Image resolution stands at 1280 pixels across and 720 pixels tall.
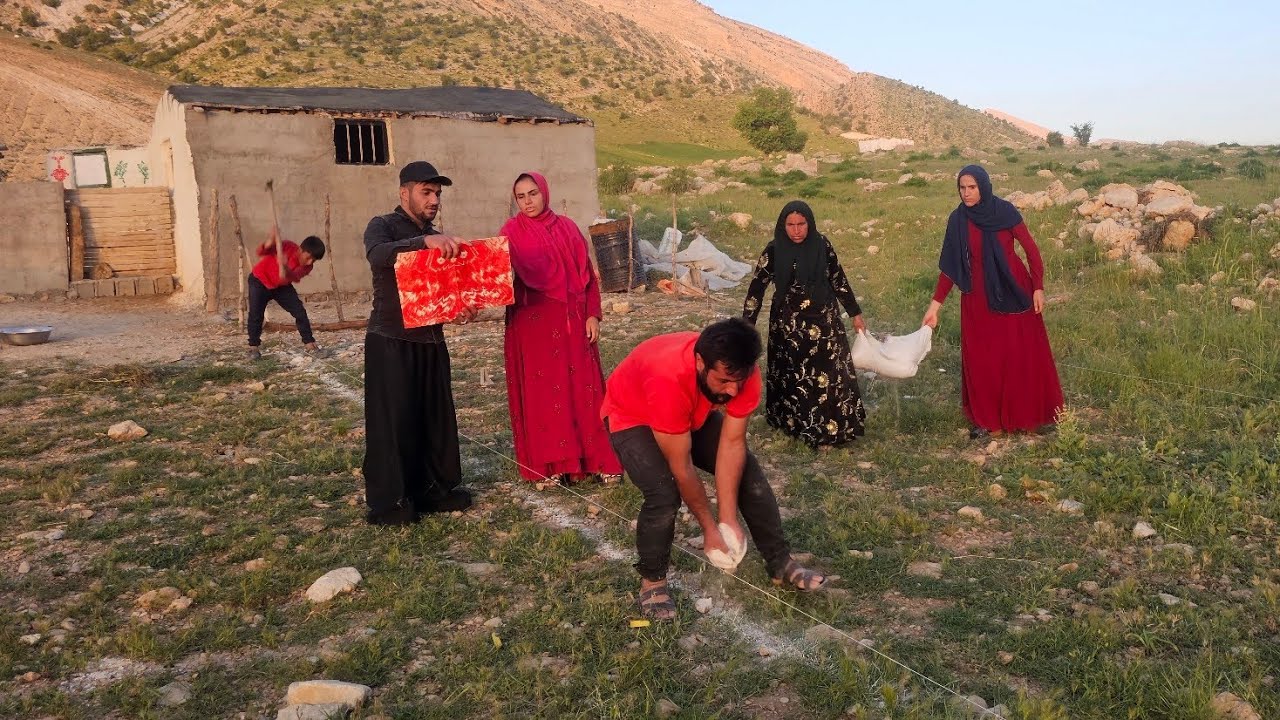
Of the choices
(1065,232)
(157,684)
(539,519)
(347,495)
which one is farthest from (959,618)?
(1065,232)

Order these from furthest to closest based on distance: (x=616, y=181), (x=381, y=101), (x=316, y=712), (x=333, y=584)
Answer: (x=616, y=181), (x=381, y=101), (x=333, y=584), (x=316, y=712)

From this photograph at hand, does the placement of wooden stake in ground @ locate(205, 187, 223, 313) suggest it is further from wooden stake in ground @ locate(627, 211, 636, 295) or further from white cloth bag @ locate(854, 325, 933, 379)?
white cloth bag @ locate(854, 325, 933, 379)

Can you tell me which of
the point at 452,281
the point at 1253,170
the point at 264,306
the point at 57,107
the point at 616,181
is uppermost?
the point at 57,107

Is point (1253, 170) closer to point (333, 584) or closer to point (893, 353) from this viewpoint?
point (893, 353)

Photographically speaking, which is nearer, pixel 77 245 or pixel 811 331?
pixel 811 331

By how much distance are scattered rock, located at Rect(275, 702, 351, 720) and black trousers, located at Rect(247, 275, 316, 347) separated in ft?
22.0

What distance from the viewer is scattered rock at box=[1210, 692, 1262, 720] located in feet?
8.55

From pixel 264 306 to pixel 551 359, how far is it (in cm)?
525

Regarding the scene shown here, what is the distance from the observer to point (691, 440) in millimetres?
3318

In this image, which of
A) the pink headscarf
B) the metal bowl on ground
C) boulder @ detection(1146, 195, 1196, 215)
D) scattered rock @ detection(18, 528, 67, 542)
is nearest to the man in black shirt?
the pink headscarf

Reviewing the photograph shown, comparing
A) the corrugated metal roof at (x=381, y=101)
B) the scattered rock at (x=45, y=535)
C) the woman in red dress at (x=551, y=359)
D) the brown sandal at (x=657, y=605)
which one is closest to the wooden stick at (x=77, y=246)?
the corrugated metal roof at (x=381, y=101)

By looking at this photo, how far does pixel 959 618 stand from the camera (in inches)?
130

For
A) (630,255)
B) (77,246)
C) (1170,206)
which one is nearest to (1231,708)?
(1170,206)

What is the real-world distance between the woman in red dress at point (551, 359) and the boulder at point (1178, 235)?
26.7 feet
